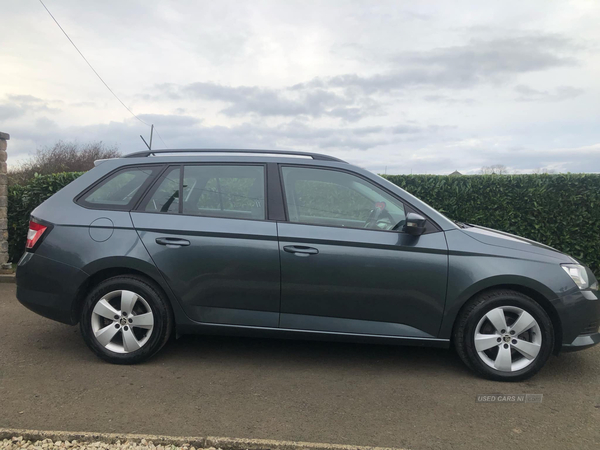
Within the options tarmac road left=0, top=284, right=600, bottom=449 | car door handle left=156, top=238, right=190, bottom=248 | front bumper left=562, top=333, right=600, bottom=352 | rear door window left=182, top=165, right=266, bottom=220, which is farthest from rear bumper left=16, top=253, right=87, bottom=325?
front bumper left=562, top=333, right=600, bottom=352

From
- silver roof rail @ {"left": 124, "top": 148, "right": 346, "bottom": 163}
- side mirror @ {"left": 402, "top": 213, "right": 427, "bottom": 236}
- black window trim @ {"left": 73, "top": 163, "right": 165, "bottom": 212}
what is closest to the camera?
side mirror @ {"left": 402, "top": 213, "right": 427, "bottom": 236}

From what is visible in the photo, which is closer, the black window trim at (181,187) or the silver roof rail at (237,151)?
the black window trim at (181,187)

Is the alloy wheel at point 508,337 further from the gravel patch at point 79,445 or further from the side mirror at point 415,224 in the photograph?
the gravel patch at point 79,445

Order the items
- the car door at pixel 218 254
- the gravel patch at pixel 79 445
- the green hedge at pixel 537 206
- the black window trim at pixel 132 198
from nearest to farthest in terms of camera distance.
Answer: the gravel patch at pixel 79 445 < the car door at pixel 218 254 < the black window trim at pixel 132 198 < the green hedge at pixel 537 206

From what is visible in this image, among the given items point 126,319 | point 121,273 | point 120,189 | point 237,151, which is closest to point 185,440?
point 126,319

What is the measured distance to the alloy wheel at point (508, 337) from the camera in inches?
138

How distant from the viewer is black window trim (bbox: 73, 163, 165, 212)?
3.86m

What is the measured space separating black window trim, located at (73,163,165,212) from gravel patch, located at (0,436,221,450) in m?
1.84

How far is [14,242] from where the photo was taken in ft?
27.9

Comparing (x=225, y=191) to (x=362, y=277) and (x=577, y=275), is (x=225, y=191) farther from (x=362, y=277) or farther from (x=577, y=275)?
(x=577, y=275)

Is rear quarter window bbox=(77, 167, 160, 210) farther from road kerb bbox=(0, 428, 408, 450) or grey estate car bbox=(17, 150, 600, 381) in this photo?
road kerb bbox=(0, 428, 408, 450)

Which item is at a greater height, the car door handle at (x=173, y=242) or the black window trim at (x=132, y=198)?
the black window trim at (x=132, y=198)

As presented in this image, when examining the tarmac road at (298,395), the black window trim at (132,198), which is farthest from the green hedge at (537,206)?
the black window trim at (132,198)

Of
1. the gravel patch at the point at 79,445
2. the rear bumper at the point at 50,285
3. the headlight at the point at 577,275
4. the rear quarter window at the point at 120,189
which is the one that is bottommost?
the gravel patch at the point at 79,445
